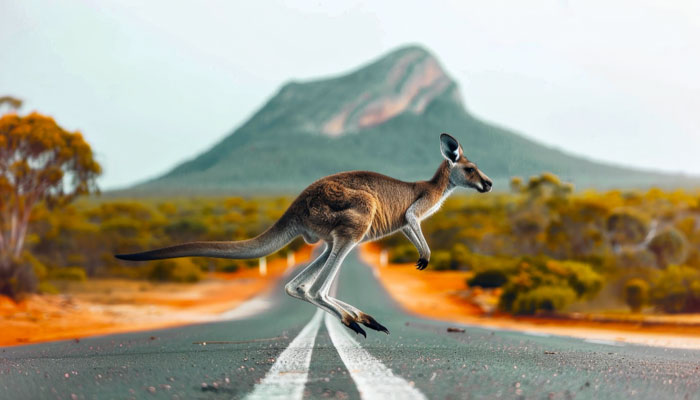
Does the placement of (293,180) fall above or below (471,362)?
above

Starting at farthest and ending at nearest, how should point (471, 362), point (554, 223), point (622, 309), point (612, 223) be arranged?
point (554, 223) < point (612, 223) < point (622, 309) < point (471, 362)

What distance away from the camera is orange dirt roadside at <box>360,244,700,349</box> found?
59.0ft

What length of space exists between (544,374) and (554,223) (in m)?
36.8

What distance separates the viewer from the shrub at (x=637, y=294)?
2941 centimetres

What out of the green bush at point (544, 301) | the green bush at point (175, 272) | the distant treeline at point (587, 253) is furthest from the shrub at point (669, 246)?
the green bush at point (175, 272)

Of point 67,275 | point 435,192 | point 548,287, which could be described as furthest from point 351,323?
point 67,275

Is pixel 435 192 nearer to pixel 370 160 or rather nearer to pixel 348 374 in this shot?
pixel 348 374

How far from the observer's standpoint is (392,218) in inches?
229

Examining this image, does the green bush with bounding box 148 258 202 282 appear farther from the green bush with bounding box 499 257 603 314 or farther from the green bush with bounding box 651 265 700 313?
the green bush with bounding box 651 265 700 313

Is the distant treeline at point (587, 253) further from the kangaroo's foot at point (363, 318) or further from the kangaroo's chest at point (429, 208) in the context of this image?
the kangaroo's foot at point (363, 318)

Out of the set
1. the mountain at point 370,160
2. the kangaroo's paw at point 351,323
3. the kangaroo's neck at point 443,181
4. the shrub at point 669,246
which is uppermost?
the mountain at point 370,160

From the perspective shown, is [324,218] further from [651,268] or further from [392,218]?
[651,268]

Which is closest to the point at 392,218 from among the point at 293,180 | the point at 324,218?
the point at 324,218

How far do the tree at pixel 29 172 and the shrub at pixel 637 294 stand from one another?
93.3ft
